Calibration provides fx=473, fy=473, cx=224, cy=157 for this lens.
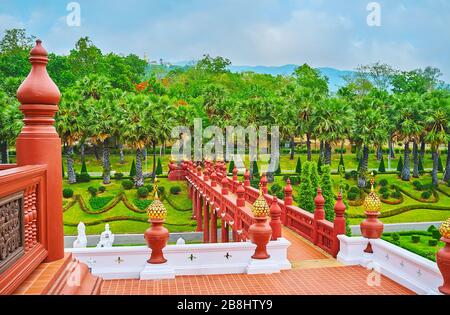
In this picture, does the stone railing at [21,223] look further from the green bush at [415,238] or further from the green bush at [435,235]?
the green bush at [435,235]

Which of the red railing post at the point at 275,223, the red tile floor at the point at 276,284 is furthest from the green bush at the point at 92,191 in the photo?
the red tile floor at the point at 276,284

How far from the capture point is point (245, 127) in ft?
141

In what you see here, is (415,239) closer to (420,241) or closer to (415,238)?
(415,238)

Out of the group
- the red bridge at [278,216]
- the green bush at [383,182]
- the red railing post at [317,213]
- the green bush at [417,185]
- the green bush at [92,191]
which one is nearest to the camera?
the red bridge at [278,216]

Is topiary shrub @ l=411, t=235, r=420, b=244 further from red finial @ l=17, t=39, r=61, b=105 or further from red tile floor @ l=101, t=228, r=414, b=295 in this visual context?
red finial @ l=17, t=39, r=61, b=105

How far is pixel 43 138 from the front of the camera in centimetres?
591

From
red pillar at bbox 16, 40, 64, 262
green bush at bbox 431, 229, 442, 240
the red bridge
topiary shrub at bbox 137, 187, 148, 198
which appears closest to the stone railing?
red pillar at bbox 16, 40, 64, 262

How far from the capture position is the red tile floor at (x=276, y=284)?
313 inches

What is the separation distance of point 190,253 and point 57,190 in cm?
347

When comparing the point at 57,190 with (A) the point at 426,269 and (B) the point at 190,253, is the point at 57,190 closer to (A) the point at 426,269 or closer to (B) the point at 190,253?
(B) the point at 190,253

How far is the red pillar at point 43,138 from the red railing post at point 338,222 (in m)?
6.40

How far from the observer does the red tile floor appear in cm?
796
